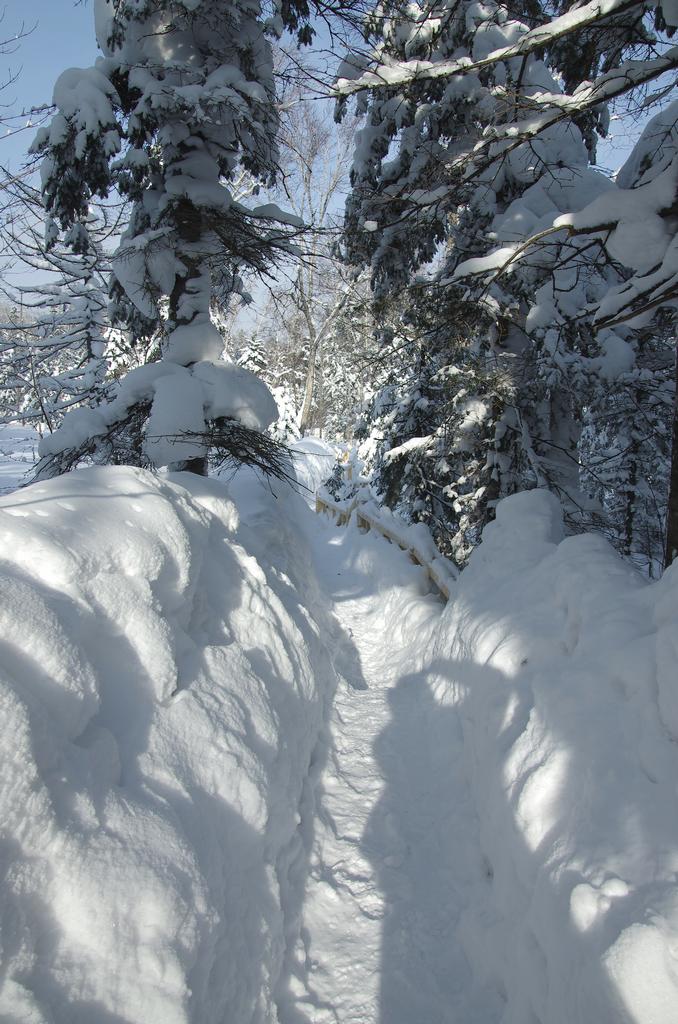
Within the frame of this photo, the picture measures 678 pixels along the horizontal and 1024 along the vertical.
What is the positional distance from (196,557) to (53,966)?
2.09 meters

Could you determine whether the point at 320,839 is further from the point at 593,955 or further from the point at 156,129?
the point at 156,129

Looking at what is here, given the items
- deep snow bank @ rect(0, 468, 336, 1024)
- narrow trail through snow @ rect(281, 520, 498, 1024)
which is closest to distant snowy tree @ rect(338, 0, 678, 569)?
deep snow bank @ rect(0, 468, 336, 1024)

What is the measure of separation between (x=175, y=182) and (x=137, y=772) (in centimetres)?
532

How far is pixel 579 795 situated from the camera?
2.20 metres

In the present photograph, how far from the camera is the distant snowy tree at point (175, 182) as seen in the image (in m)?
4.47

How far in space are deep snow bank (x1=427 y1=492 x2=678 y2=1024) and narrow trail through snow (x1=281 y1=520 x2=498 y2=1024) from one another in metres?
0.18

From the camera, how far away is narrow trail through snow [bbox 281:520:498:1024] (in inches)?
93.7

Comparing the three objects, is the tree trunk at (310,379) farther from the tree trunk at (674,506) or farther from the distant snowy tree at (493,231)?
the tree trunk at (674,506)

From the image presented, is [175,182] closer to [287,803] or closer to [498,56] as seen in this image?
[498,56]

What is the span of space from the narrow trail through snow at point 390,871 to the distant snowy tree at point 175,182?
3.01 m

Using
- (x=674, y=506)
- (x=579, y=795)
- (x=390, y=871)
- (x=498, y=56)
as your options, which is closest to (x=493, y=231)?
(x=498, y=56)

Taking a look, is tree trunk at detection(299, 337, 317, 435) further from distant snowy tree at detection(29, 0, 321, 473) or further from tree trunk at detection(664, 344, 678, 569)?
tree trunk at detection(664, 344, 678, 569)

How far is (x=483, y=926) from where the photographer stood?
2568 mm

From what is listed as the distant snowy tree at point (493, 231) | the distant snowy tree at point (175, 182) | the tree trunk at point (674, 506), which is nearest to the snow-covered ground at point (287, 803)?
the tree trunk at point (674, 506)
